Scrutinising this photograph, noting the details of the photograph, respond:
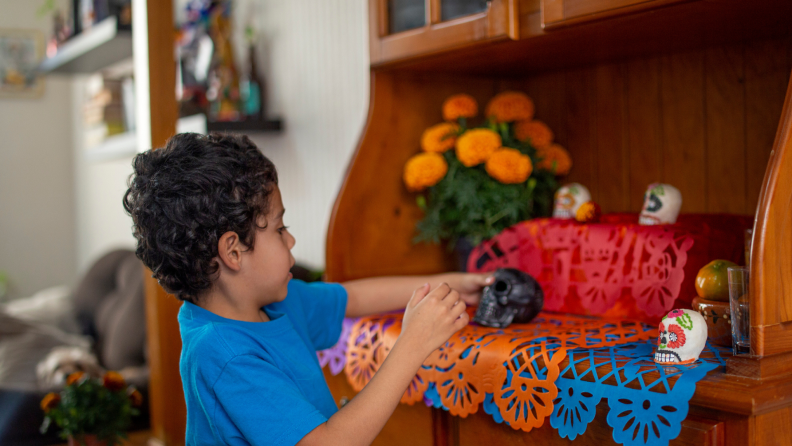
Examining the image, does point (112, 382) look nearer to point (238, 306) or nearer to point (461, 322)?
point (238, 306)

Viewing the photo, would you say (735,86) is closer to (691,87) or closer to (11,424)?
(691,87)

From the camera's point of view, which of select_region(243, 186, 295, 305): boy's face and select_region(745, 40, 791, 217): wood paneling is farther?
select_region(745, 40, 791, 217): wood paneling

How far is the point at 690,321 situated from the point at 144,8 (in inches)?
64.4

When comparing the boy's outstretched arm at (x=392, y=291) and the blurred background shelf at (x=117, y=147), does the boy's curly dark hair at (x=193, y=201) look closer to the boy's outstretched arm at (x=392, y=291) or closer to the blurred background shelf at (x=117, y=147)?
the boy's outstretched arm at (x=392, y=291)

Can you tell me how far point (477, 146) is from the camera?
4.16 ft

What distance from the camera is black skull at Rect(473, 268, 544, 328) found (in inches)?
41.4

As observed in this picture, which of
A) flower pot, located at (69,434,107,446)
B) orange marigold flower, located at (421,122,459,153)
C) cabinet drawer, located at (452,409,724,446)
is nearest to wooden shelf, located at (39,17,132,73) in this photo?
flower pot, located at (69,434,107,446)

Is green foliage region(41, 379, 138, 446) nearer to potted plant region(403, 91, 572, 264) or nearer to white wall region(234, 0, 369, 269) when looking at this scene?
white wall region(234, 0, 369, 269)

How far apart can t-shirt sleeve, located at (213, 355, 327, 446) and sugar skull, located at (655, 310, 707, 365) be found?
414 mm

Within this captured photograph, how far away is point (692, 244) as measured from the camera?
995 mm

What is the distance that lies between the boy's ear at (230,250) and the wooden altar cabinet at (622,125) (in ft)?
1.27

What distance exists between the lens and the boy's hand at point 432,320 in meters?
0.89

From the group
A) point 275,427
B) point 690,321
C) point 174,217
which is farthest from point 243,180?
point 690,321

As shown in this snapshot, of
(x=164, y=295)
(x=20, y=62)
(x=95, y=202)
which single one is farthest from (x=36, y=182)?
(x=164, y=295)
